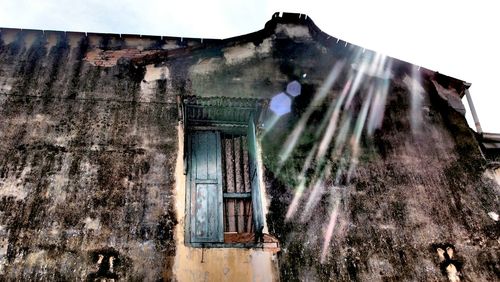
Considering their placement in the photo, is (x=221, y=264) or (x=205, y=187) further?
(x=205, y=187)

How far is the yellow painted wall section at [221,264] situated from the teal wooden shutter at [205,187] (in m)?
0.19

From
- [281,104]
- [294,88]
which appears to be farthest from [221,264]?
[294,88]

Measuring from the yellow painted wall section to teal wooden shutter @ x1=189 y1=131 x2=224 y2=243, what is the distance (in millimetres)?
186

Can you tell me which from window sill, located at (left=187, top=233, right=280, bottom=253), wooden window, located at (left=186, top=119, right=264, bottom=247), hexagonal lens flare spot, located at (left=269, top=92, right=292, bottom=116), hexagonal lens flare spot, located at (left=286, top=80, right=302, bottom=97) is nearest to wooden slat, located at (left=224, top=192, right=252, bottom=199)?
wooden window, located at (left=186, top=119, right=264, bottom=247)

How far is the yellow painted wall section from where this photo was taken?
505 centimetres

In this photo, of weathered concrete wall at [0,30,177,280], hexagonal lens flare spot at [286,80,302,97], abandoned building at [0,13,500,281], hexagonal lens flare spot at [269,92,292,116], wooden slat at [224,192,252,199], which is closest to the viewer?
weathered concrete wall at [0,30,177,280]

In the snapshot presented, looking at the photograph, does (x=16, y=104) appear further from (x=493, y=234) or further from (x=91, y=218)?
(x=493, y=234)

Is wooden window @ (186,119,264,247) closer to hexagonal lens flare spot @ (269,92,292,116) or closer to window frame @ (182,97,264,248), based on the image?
window frame @ (182,97,264,248)

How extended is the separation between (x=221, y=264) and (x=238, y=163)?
1.63 m

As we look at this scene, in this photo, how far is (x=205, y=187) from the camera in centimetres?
580

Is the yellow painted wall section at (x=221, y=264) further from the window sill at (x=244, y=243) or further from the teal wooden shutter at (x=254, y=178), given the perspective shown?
the teal wooden shutter at (x=254, y=178)

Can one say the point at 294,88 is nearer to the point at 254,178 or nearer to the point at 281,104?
the point at 281,104

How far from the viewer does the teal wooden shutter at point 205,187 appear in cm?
543

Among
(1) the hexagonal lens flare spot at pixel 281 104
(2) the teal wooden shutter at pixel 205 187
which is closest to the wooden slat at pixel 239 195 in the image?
(2) the teal wooden shutter at pixel 205 187
